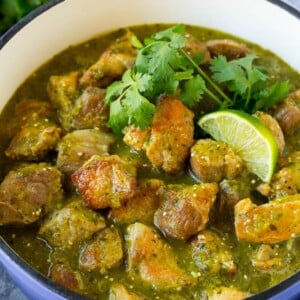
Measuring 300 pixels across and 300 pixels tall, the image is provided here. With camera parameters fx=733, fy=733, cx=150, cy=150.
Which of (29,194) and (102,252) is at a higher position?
(29,194)

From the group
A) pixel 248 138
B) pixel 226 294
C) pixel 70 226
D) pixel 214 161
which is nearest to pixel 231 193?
pixel 214 161

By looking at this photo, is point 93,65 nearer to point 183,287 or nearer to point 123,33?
point 123,33

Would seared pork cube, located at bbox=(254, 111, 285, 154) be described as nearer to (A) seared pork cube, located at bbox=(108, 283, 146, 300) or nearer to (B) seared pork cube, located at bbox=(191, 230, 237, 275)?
(B) seared pork cube, located at bbox=(191, 230, 237, 275)

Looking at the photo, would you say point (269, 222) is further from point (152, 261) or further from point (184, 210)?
point (152, 261)

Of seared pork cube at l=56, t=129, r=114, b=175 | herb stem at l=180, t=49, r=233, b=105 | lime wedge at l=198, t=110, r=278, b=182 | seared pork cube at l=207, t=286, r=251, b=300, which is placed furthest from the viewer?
herb stem at l=180, t=49, r=233, b=105

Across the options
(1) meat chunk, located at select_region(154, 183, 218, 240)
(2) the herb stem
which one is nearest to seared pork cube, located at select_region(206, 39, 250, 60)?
(2) the herb stem

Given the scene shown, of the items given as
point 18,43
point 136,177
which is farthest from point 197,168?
point 18,43

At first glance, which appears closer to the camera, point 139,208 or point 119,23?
point 139,208
